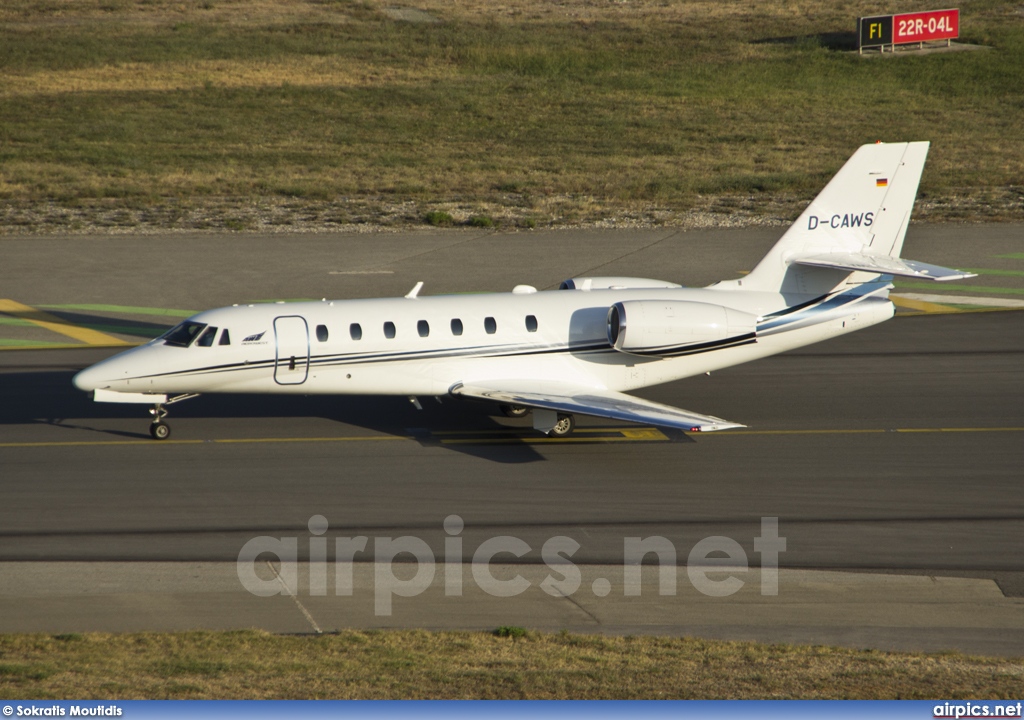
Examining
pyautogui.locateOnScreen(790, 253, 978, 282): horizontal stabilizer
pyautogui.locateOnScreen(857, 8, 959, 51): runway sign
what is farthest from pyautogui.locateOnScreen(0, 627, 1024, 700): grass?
pyautogui.locateOnScreen(857, 8, 959, 51): runway sign

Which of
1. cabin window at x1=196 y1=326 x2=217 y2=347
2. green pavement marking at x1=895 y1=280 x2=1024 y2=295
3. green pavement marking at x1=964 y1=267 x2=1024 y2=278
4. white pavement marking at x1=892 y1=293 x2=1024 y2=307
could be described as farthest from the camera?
green pavement marking at x1=964 y1=267 x2=1024 y2=278

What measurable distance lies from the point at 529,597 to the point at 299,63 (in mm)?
70786

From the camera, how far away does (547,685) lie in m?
11.4

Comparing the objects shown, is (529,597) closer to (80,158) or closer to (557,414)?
(557,414)

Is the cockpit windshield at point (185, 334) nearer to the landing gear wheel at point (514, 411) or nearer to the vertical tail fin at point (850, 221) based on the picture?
the landing gear wheel at point (514, 411)

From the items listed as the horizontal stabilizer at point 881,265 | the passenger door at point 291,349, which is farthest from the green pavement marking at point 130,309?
the horizontal stabilizer at point 881,265

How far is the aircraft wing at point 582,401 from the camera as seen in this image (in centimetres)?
2011

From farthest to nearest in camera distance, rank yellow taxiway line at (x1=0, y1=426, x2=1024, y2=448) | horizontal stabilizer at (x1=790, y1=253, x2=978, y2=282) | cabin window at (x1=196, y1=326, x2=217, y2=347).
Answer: yellow taxiway line at (x1=0, y1=426, x2=1024, y2=448) → horizontal stabilizer at (x1=790, y1=253, x2=978, y2=282) → cabin window at (x1=196, y1=326, x2=217, y2=347)

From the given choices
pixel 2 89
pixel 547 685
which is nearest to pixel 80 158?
pixel 2 89

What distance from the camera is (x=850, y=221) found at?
23.3 meters

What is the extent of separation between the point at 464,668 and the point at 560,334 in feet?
35.1

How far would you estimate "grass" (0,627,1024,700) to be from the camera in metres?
11.2
